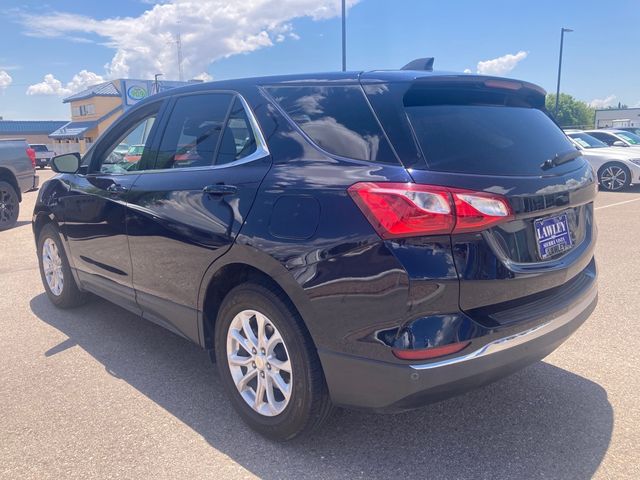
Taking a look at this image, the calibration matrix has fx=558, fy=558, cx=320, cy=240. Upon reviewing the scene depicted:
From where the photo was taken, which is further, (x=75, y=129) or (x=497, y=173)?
(x=75, y=129)

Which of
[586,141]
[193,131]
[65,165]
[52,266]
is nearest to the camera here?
[193,131]

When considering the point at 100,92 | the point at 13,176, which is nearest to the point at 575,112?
the point at 100,92

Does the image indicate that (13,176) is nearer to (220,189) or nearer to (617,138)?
(220,189)

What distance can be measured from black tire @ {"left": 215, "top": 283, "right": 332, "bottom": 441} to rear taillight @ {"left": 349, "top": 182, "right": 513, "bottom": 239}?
645 millimetres

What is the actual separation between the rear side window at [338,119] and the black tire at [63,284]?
2.87 m

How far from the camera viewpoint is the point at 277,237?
255cm

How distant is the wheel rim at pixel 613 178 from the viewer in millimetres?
13789

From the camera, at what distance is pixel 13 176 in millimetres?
10070

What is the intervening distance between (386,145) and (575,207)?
1078 millimetres

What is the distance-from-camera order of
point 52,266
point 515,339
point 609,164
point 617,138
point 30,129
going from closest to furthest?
1. point 515,339
2. point 52,266
3. point 609,164
4. point 617,138
5. point 30,129

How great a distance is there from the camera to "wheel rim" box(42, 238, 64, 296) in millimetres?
4926

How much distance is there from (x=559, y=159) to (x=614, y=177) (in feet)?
42.0

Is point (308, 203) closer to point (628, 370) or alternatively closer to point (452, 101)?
point (452, 101)

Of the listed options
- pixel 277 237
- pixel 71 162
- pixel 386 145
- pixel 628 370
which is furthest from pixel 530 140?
pixel 71 162
